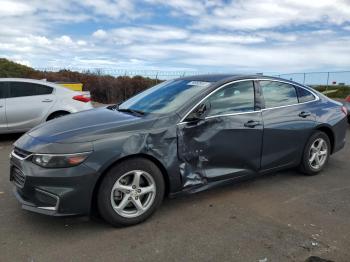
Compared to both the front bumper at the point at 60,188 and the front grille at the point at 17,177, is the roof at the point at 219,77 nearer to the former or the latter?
the front bumper at the point at 60,188

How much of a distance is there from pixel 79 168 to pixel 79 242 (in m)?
0.70

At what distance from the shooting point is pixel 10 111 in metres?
8.54

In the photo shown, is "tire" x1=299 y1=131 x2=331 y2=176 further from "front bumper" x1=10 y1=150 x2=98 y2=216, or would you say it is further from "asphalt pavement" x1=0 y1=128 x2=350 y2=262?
"front bumper" x1=10 y1=150 x2=98 y2=216

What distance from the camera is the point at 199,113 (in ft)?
15.0

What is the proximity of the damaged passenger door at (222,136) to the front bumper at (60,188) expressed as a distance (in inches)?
42.0

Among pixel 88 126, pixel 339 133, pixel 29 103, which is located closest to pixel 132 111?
pixel 88 126

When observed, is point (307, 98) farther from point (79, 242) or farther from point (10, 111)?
point (10, 111)

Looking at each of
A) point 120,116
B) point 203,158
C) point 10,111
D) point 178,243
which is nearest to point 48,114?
point 10,111

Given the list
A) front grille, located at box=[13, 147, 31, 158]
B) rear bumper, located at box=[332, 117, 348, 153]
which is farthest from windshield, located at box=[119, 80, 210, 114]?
rear bumper, located at box=[332, 117, 348, 153]

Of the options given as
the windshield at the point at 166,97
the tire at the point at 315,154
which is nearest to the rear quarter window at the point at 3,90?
the windshield at the point at 166,97

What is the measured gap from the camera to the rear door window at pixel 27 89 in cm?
873

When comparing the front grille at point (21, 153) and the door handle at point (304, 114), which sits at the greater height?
the door handle at point (304, 114)

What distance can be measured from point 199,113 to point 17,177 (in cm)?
204

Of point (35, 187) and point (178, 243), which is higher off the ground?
point (35, 187)
